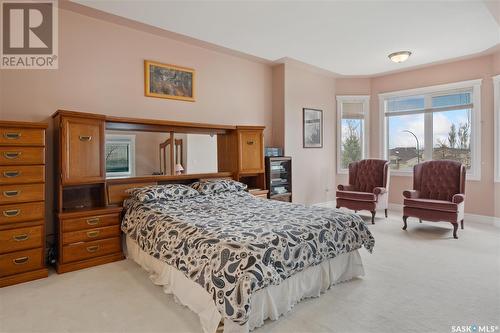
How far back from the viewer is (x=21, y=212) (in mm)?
2814

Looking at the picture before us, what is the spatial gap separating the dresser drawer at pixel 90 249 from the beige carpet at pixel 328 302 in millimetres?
170

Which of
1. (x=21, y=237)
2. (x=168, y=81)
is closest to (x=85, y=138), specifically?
(x=21, y=237)

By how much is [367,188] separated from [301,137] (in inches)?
64.3

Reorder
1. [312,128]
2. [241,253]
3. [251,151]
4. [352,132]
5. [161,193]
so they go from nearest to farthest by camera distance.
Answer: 1. [241,253]
2. [161,193]
3. [251,151]
4. [312,128]
5. [352,132]

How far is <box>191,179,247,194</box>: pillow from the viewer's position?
4012 millimetres

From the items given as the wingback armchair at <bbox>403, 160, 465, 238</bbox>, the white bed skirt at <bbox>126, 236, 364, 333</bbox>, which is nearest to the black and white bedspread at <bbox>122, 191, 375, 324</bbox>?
the white bed skirt at <bbox>126, 236, 364, 333</bbox>

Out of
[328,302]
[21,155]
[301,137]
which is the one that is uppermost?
[301,137]

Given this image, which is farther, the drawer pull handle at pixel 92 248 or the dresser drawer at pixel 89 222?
the drawer pull handle at pixel 92 248

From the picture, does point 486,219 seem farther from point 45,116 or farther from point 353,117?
point 45,116

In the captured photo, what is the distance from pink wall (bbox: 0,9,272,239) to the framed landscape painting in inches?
3.1

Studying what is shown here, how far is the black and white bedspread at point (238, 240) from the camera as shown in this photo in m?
1.88

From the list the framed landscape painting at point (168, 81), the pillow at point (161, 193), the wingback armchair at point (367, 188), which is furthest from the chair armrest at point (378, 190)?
the framed landscape painting at point (168, 81)

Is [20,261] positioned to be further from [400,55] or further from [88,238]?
[400,55]

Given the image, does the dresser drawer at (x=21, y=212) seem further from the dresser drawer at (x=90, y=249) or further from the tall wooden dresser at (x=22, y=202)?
the dresser drawer at (x=90, y=249)
